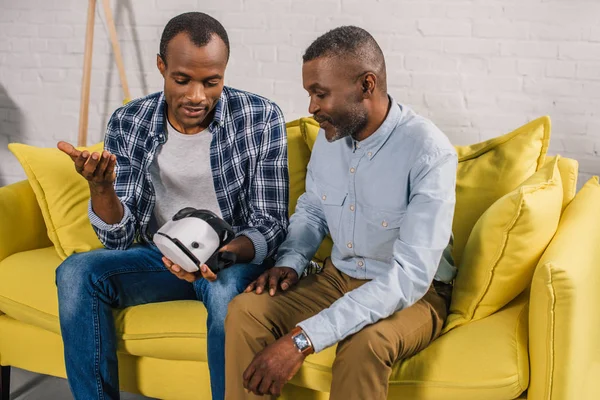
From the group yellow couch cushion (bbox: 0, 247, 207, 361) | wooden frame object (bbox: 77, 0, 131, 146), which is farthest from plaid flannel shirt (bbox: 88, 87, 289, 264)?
wooden frame object (bbox: 77, 0, 131, 146)

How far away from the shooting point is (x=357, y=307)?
1.54m

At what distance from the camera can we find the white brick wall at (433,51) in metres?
2.57

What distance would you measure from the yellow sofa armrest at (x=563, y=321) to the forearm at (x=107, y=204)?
3.36 feet

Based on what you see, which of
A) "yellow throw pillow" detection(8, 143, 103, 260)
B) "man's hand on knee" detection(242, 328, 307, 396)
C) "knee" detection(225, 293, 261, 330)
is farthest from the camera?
"yellow throw pillow" detection(8, 143, 103, 260)

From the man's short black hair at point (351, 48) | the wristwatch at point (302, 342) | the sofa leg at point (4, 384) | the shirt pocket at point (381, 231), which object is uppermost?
the man's short black hair at point (351, 48)

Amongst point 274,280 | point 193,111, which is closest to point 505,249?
point 274,280

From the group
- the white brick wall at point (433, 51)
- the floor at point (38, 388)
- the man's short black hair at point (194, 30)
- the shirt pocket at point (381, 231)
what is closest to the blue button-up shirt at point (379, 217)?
the shirt pocket at point (381, 231)

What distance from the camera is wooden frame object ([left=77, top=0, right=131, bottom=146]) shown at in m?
2.96

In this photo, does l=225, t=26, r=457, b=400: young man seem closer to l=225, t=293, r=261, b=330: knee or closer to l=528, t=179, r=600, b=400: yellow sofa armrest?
l=225, t=293, r=261, b=330: knee

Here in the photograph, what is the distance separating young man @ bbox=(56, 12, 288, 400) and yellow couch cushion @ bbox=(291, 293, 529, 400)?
0.27 m

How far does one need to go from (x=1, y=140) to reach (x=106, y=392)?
2.01 m

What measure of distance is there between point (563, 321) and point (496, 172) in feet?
1.94

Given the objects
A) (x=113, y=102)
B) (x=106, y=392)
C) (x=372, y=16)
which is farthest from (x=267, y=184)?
(x=113, y=102)

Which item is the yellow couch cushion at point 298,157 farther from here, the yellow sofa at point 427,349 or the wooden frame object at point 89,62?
the wooden frame object at point 89,62
